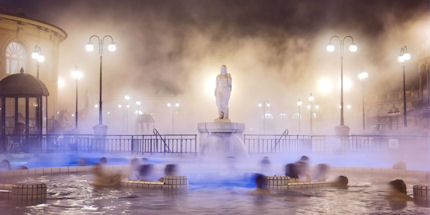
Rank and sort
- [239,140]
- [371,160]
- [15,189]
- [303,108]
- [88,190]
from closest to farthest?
[15,189]
[88,190]
[239,140]
[371,160]
[303,108]

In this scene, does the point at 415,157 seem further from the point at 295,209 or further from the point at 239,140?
the point at 295,209

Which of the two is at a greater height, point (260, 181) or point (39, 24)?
point (39, 24)

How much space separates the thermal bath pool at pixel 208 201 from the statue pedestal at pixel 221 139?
5.92 metres

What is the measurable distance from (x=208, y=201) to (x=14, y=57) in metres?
38.4

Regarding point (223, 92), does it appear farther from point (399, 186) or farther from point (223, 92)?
point (399, 186)

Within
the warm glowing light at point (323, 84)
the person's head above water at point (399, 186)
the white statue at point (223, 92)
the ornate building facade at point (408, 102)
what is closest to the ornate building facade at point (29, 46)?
the warm glowing light at point (323, 84)

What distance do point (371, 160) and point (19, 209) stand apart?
17.3 m

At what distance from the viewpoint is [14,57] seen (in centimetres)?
4166

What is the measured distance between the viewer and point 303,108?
260 ft

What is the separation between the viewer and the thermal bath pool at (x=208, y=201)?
7418 mm

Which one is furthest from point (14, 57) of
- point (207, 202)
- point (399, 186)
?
point (399, 186)

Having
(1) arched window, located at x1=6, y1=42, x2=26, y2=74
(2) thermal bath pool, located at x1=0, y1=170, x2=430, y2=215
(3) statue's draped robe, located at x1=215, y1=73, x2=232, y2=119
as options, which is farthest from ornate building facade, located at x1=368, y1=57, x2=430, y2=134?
(1) arched window, located at x1=6, y1=42, x2=26, y2=74

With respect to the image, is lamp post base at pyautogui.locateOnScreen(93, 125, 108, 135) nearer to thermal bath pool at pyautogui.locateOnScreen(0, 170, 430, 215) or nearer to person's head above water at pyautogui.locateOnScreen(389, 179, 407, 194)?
thermal bath pool at pyautogui.locateOnScreen(0, 170, 430, 215)

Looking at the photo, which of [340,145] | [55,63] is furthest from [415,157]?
[55,63]
